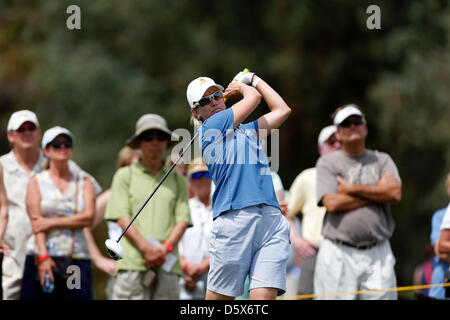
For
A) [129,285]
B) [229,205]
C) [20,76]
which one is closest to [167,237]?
[129,285]

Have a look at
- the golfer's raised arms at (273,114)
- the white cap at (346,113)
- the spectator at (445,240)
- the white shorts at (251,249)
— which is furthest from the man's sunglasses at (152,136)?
the spectator at (445,240)

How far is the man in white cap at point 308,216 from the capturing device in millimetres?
8398

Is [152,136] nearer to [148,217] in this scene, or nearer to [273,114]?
[148,217]

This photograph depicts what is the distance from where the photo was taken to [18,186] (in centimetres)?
797

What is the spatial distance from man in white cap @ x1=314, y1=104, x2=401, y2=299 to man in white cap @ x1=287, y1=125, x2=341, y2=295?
0.72m

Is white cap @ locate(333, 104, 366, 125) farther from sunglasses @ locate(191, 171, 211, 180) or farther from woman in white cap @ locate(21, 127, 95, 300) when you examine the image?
woman in white cap @ locate(21, 127, 95, 300)

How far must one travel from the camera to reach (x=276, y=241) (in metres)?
5.43

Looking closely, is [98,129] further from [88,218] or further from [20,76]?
[88,218]

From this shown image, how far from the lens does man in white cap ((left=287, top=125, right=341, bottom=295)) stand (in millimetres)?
8398

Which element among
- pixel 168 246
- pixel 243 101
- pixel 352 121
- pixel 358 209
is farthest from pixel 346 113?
pixel 243 101

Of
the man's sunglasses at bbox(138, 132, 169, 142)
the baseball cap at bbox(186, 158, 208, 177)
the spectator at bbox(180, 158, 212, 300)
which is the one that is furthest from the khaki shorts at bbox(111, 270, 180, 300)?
the baseball cap at bbox(186, 158, 208, 177)

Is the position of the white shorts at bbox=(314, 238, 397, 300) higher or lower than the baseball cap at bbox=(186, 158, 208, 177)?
lower

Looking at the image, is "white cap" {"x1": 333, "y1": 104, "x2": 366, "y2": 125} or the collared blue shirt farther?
"white cap" {"x1": 333, "y1": 104, "x2": 366, "y2": 125}
